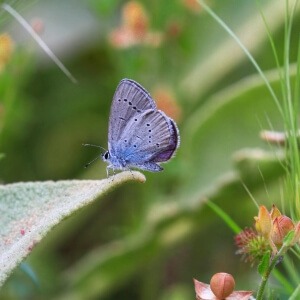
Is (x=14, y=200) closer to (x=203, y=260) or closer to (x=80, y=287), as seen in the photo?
(x=80, y=287)

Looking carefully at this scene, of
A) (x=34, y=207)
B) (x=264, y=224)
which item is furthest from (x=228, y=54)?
(x=264, y=224)

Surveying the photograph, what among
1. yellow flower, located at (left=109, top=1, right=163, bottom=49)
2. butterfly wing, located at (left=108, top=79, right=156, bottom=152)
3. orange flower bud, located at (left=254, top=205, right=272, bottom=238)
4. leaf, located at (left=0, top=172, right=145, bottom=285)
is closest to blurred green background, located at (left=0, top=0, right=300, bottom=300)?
yellow flower, located at (left=109, top=1, right=163, bottom=49)

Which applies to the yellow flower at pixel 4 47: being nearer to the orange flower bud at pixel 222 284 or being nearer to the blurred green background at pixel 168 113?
the blurred green background at pixel 168 113

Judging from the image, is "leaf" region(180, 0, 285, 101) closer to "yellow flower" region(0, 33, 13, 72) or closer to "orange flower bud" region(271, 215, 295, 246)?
"yellow flower" region(0, 33, 13, 72)

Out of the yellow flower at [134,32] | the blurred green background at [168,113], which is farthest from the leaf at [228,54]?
the yellow flower at [134,32]

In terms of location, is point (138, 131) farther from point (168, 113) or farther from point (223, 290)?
point (168, 113)

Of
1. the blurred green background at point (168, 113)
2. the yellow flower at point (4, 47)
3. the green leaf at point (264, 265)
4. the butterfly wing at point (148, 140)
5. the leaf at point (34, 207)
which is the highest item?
the yellow flower at point (4, 47)

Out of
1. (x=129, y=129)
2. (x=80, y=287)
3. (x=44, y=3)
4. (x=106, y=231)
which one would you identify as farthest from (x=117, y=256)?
(x=44, y=3)
